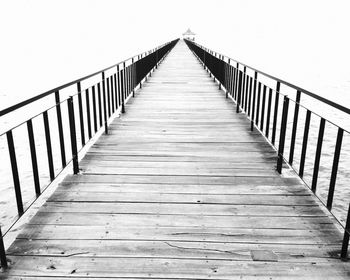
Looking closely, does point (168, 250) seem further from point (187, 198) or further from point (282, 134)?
point (282, 134)

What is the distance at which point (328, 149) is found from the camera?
13406 mm

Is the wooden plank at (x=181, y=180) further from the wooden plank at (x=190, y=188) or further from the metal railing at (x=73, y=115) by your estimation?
the metal railing at (x=73, y=115)

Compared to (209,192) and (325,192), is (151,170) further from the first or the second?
(325,192)

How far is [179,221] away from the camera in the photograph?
3594 millimetres

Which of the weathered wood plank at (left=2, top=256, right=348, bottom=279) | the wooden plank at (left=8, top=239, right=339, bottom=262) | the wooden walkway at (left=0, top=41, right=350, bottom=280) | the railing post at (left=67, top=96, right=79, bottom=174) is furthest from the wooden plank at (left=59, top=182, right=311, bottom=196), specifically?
the weathered wood plank at (left=2, top=256, right=348, bottom=279)

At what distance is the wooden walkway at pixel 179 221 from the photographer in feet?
9.53

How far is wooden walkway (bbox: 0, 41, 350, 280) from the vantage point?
9.53 ft

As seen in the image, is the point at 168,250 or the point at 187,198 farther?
the point at 187,198

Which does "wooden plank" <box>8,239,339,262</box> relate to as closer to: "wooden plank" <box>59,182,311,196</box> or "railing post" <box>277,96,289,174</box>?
"wooden plank" <box>59,182,311,196</box>

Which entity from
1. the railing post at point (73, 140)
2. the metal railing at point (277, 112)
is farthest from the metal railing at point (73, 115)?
the metal railing at point (277, 112)

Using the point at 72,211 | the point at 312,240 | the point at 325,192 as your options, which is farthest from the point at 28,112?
the point at 312,240

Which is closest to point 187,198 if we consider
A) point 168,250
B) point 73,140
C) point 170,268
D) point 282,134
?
point 168,250

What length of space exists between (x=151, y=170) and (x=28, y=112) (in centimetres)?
1907

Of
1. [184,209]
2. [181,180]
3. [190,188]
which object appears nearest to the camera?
[184,209]
